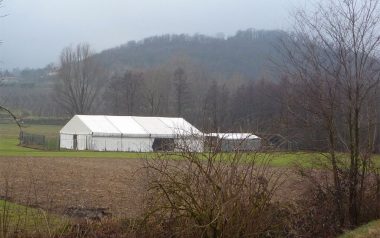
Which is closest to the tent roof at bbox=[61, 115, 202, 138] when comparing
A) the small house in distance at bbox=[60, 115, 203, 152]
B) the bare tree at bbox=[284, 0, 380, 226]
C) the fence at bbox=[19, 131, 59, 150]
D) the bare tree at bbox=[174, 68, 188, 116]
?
the small house in distance at bbox=[60, 115, 203, 152]

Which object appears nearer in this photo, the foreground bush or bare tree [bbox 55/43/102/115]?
the foreground bush

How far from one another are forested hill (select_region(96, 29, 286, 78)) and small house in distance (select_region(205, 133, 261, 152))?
11493 cm

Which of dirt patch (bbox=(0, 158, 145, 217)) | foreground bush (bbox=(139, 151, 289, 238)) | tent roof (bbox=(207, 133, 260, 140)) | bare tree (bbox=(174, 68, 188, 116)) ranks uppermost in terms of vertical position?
bare tree (bbox=(174, 68, 188, 116))

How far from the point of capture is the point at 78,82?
138 m

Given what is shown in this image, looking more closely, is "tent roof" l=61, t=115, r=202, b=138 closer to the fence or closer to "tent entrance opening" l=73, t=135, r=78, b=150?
"tent entrance opening" l=73, t=135, r=78, b=150

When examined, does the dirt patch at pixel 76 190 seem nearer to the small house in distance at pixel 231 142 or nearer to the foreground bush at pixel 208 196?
the foreground bush at pixel 208 196

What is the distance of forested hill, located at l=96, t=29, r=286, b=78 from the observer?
446 ft

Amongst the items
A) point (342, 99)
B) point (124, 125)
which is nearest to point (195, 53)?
point (124, 125)

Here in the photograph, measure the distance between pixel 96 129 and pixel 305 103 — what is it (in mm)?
62607

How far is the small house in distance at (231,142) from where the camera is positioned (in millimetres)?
9891

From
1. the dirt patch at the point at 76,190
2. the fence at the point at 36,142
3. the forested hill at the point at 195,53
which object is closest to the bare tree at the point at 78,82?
the forested hill at the point at 195,53

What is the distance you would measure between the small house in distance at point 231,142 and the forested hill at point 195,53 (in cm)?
11493

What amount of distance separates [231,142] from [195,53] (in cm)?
14473

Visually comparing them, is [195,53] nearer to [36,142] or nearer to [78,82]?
[78,82]
